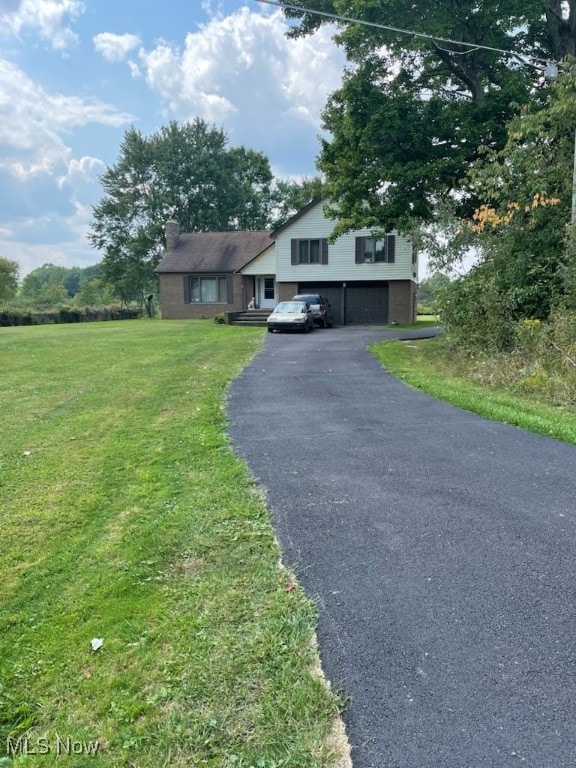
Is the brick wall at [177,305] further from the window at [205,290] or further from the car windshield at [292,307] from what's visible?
the car windshield at [292,307]

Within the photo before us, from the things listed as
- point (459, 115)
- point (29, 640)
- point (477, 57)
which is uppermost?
point (477, 57)

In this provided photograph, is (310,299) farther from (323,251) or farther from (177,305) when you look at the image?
(177,305)

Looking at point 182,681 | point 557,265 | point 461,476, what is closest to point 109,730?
point 182,681

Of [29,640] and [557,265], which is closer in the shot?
[29,640]

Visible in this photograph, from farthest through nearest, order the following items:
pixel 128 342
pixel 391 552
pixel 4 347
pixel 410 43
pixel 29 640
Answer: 1. pixel 128 342
2. pixel 4 347
3. pixel 410 43
4. pixel 391 552
5. pixel 29 640

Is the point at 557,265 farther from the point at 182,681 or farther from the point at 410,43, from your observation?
the point at 182,681

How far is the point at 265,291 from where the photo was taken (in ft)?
98.3

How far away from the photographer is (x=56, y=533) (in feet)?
12.2

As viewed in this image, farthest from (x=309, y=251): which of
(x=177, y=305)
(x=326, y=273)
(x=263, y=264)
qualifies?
(x=177, y=305)

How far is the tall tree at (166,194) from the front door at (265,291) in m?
18.3

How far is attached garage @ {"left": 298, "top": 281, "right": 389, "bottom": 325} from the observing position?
26531 millimetres

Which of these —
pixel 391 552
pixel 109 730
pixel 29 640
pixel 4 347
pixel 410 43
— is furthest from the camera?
pixel 4 347

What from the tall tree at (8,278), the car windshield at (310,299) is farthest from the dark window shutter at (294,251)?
the tall tree at (8,278)

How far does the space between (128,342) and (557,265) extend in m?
13.1
